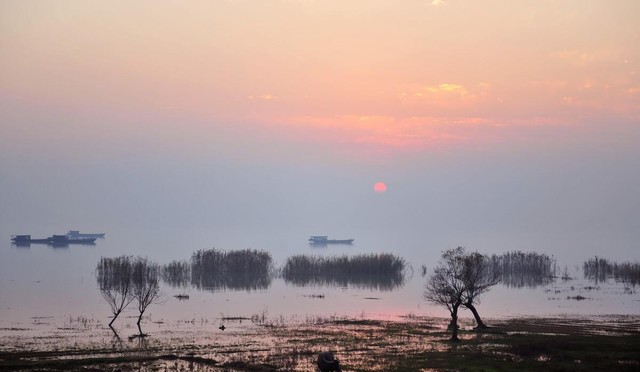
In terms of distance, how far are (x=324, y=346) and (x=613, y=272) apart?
112375mm

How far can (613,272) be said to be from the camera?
14338 cm

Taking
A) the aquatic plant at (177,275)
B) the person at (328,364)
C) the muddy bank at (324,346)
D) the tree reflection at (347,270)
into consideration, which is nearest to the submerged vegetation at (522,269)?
the tree reflection at (347,270)

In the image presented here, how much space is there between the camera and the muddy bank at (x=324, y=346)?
40781 mm

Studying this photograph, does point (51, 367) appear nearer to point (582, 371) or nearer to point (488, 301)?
point (582, 371)

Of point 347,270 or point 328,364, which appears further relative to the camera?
point 347,270

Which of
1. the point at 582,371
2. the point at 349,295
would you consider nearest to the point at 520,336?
the point at 582,371

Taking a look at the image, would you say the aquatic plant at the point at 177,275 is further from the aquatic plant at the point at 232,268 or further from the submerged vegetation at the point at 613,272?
the submerged vegetation at the point at 613,272

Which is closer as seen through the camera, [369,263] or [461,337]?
[461,337]

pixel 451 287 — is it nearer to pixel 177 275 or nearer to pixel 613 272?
A: pixel 177 275

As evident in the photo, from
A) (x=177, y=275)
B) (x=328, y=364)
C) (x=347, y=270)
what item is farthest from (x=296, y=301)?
(x=328, y=364)

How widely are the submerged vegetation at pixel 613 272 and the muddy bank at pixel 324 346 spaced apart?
196 feet

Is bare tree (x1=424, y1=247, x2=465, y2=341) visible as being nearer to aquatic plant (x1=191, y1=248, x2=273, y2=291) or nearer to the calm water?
the calm water

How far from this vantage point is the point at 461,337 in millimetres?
55000

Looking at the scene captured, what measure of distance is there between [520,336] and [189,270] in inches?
3444
